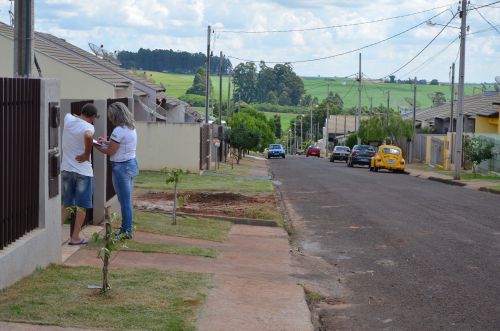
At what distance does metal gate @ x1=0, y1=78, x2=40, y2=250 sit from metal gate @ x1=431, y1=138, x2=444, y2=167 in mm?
44219

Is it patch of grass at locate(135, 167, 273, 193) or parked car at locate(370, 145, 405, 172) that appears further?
parked car at locate(370, 145, 405, 172)

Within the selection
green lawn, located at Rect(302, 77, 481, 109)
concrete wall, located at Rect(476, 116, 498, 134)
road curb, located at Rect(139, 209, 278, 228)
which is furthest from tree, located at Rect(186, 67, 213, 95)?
road curb, located at Rect(139, 209, 278, 228)

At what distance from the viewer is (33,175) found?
889 centimetres

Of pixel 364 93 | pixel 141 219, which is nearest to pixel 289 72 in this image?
pixel 364 93

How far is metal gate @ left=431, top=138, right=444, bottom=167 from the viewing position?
51.7m

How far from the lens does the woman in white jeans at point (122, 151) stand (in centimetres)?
1124

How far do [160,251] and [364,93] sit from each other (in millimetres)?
160994

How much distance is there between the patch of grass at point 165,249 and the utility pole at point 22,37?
2532 mm

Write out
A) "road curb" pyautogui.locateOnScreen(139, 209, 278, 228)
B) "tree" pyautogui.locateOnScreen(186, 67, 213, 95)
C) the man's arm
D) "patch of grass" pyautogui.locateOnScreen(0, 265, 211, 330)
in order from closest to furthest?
"patch of grass" pyautogui.locateOnScreen(0, 265, 211, 330), the man's arm, "road curb" pyautogui.locateOnScreen(139, 209, 278, 228), "tree" pyautogui.locateOnScreen(186, 67, 213, 95)

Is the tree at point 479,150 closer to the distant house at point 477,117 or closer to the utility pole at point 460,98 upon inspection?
the utility pole at point 460,98

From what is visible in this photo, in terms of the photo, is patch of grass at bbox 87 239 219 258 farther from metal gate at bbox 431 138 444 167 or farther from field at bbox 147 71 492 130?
field at bbox 147 71 492 130

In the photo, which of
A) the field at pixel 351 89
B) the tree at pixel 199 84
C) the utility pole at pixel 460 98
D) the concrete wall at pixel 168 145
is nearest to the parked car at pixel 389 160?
the utility pole at pixel 460 98

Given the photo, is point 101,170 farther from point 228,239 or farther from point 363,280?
point 363,280

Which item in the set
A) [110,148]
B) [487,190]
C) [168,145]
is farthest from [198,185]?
[110,148]
